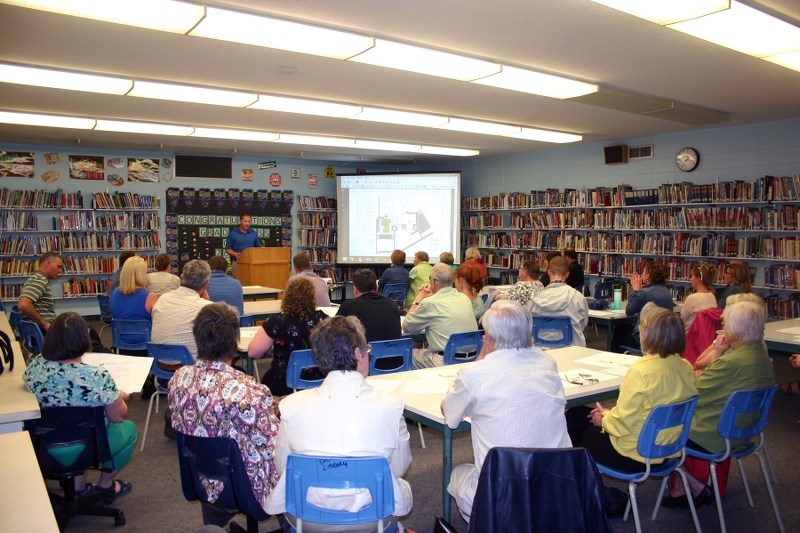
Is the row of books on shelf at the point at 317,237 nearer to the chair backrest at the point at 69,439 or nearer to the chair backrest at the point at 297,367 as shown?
the chair backrest at the point at 297,367

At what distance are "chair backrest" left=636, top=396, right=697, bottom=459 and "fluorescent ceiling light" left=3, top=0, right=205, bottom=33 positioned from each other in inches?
138

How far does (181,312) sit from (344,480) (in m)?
3.10

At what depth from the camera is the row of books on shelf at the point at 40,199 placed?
9898 mm

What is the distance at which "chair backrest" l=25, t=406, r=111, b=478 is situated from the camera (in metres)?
3.11

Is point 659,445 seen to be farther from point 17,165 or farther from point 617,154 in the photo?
point 17,165

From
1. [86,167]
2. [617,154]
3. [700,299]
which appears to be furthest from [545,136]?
[86,167]

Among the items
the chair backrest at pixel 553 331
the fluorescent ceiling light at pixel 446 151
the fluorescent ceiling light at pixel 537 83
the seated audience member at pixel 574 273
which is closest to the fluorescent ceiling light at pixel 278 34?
the fluorescent ceiling light at pixel 537 83

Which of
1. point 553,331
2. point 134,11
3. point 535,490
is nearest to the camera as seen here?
point 535,490

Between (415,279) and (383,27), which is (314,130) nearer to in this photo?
(415,279)

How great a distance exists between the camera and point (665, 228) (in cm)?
957

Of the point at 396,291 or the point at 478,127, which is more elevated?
the point at 478,127

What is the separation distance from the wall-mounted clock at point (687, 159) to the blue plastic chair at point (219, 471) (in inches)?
340

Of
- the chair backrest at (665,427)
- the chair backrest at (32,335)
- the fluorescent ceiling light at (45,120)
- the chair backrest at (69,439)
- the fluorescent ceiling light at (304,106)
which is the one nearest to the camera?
the chair backrest at (665,427)


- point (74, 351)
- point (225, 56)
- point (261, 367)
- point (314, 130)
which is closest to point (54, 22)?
point (225, 56)
